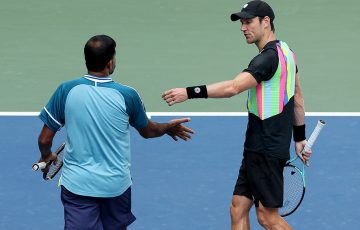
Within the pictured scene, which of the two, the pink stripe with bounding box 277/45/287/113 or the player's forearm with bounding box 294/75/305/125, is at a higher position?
the pink stripe with bounding box 277/45/287/113

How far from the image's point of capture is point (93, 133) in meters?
7.18

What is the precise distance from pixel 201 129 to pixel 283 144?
379cm

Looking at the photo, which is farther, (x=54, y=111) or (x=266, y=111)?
(x=266, y=111)

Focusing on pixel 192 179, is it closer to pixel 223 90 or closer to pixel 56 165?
pixel 56 165

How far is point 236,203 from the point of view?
8.30 m

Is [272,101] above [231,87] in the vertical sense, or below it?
below

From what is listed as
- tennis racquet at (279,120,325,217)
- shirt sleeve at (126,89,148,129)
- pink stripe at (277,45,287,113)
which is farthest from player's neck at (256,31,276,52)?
shirt sleeve at (126,89,148,129)

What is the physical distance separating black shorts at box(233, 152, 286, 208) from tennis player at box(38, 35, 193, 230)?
117cm

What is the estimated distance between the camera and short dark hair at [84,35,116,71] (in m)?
7.12

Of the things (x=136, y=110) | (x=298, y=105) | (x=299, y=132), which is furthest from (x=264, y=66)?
(x=136, y=110)

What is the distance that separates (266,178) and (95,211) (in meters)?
1.48

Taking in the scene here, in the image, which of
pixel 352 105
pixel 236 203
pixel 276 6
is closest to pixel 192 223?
pixel 236 203

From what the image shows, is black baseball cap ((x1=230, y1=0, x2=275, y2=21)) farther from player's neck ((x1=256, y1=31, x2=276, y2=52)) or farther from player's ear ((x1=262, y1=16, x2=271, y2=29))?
player's neck ((x1=256, y1=31, x2=276, y2=52))

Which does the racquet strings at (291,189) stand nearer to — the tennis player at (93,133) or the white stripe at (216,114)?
the tennis player at (93,133)
